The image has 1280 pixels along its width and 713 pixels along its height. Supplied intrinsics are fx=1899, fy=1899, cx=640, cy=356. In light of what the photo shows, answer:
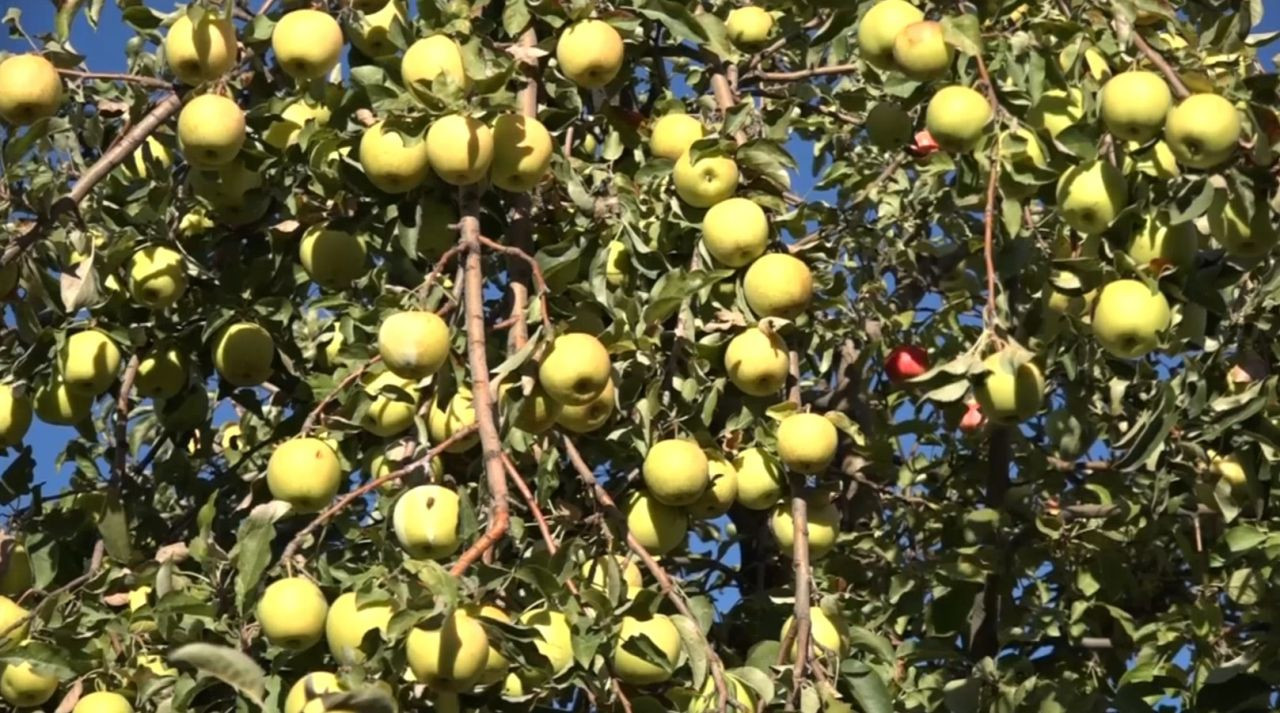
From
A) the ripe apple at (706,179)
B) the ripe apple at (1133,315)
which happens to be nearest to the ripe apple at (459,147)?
the ripe apple at (706,179)

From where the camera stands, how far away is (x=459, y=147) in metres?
2.34

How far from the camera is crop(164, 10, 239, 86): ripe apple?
2.44 metres

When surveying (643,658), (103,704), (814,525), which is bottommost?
(814,525)

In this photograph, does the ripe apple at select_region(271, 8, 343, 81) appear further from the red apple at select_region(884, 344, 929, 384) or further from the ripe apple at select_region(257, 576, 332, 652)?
the red apple at select_region(884, 344, 929, 384)

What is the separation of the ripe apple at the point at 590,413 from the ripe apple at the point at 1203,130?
2.37ft

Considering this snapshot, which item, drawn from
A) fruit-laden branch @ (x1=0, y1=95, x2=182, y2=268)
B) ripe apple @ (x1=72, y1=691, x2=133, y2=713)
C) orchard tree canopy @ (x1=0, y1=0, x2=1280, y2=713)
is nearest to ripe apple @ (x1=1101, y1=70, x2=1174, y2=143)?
orchard tree canopy @ (x1=0, y1=0, x2=1280, y2=713)

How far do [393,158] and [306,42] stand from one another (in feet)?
0.77

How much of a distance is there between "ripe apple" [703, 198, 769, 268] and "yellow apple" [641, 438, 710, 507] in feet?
0.92

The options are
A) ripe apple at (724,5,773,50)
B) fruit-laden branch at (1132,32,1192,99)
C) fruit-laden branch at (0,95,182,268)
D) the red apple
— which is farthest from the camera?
the red apple

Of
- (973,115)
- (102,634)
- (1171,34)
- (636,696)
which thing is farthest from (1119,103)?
(102,634)

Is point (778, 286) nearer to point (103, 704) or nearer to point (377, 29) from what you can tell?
point (377, 29)

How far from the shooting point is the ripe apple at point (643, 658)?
216 cm

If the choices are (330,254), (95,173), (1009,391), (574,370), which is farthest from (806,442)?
(95,173)

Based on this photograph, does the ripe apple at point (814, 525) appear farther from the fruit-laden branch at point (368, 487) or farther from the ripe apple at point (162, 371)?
the ripe apple at point (162, 371)
